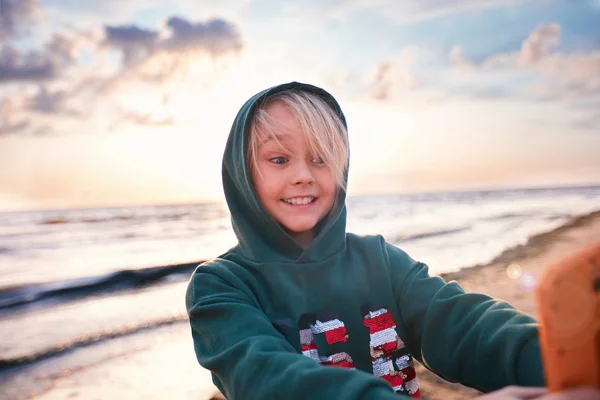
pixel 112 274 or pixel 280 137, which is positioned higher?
pixel 280 137

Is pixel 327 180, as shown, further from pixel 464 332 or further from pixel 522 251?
pixel 522 251

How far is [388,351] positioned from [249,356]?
0.90 m

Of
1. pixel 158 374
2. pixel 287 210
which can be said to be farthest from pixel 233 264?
pixel 158 374

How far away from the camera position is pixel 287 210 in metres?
2.30

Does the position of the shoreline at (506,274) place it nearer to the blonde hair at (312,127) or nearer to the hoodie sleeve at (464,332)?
the hoodie sleeve at (464,332)

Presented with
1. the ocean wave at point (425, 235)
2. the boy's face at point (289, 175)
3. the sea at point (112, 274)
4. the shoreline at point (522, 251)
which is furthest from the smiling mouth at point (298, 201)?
the ocean wave at point (425, 235)

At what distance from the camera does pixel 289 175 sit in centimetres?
225

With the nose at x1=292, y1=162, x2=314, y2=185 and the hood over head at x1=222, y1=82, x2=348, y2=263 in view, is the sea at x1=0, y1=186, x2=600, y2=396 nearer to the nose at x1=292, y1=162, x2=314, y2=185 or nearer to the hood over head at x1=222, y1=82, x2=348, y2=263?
the hood over head at x1=222, y1=82, x2=348, y2=263

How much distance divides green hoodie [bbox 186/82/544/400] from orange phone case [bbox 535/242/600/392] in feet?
1.79

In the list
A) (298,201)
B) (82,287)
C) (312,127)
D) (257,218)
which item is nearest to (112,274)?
(82,287)

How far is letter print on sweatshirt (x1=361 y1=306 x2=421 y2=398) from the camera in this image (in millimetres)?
2121

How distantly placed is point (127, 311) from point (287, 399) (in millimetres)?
5659

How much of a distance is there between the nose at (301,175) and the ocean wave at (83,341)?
3.89m

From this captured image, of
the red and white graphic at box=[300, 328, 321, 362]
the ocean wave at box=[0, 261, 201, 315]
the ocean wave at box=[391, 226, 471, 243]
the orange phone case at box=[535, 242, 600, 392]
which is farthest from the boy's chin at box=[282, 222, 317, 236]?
the ocean wave at box=[391, 226, 471, 243]
